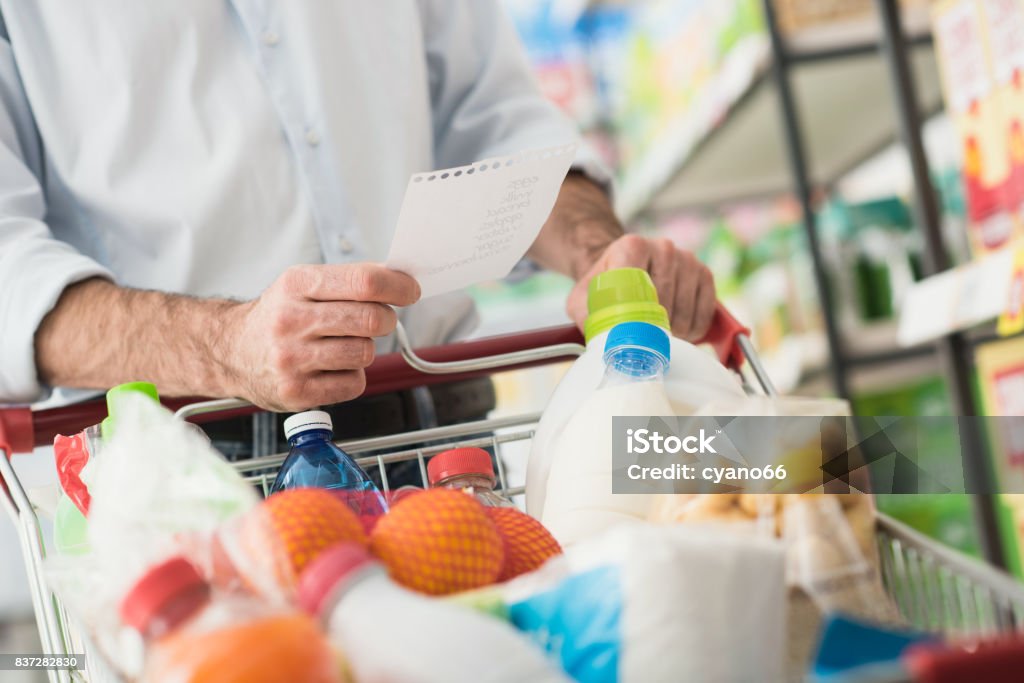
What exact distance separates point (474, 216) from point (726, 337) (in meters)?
0.38

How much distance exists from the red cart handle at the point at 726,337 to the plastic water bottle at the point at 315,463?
0.43 m

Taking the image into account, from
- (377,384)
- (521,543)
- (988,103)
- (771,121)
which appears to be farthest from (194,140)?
(771,121)

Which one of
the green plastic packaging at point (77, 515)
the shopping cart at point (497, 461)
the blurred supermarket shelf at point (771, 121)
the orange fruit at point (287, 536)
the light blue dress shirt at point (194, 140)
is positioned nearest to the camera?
the orange fruit at point (287, 536)

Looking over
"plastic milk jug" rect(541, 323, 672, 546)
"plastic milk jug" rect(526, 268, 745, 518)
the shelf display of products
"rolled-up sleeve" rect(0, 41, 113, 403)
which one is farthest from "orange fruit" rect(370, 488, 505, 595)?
the shelf display of products

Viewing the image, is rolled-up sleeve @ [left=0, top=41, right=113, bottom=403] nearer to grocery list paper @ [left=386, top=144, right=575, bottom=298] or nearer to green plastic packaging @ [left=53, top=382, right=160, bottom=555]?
green plastic packaging @ [left=53, top=382, right=160, bottom=555]

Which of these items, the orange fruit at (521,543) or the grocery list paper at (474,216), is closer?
the orange fruit at (521,543)

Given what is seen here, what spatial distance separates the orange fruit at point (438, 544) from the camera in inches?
24.1

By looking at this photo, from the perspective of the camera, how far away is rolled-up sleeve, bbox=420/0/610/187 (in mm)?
1599

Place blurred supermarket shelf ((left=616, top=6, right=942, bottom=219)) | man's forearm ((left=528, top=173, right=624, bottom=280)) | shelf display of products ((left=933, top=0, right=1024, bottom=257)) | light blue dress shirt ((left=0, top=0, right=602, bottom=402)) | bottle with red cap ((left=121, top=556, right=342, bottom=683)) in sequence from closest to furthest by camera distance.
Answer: bottle with red cap ((left=121, top=556, right=342, bottom=683)), light blue dress shirt ((left=0, top=0, right=602, bottom=402)), man's forearm ((left=528, top=173, right=624, bottom=280)), shelf display of products ((left=933, top=0, right=1024, bottom=257)), blurred supermarket shelf ((left=616, top=6, right=942, bottom=219))

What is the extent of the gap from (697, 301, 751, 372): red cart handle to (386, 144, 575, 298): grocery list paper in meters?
0.29

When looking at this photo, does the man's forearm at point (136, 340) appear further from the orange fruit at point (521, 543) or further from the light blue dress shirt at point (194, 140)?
the orange fruit at point (521, 543)

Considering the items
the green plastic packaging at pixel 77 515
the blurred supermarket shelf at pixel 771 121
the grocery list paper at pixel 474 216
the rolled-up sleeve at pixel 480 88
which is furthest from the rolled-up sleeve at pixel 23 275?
the blurred supermarket shelf at pixel 771 121

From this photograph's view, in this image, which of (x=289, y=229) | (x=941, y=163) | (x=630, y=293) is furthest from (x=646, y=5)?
(x=630, y=293)

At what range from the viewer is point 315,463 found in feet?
2.94
